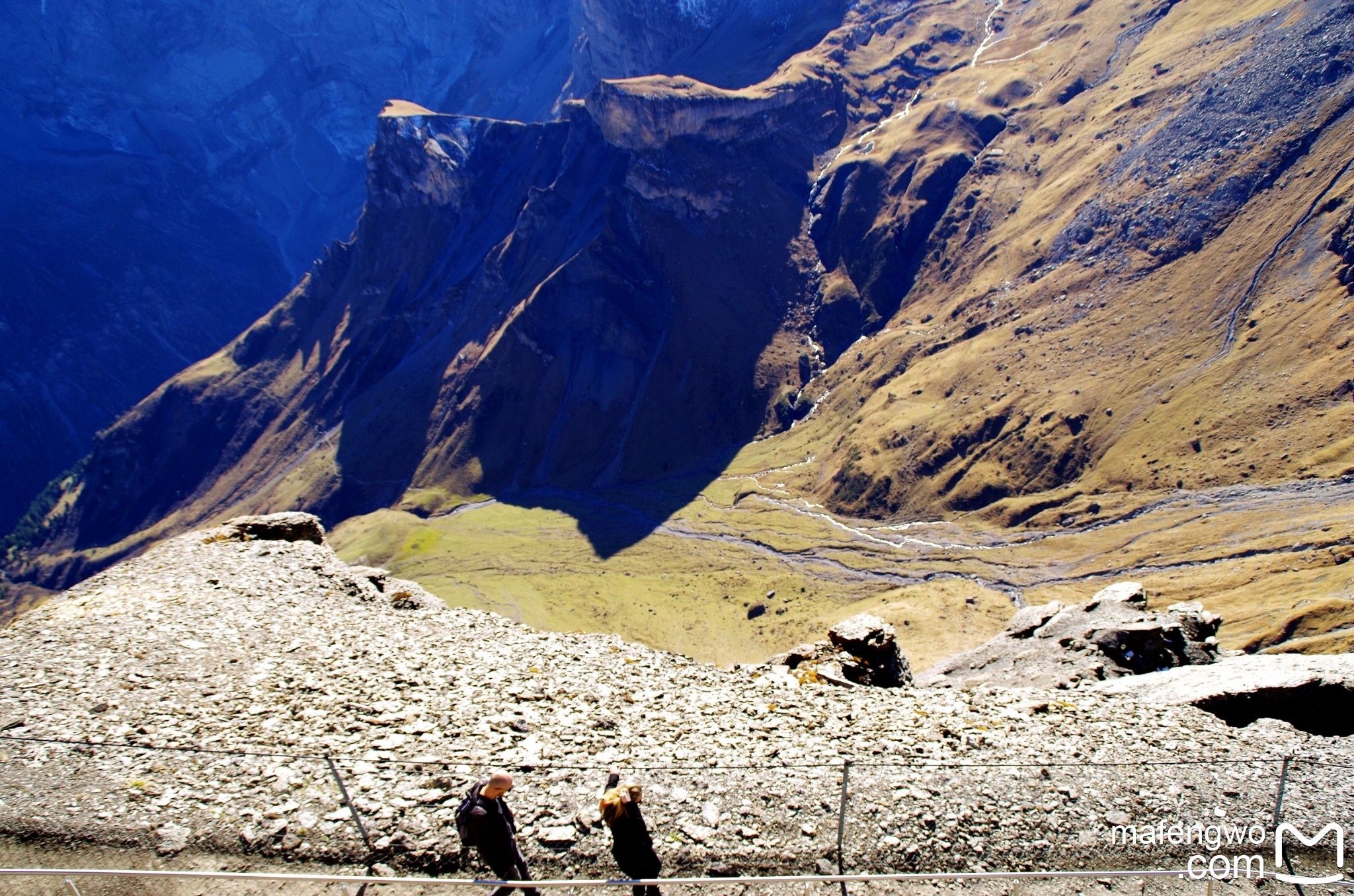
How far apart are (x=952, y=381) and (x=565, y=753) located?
124 metres

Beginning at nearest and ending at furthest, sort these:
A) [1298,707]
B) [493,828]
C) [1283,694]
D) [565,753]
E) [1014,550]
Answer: [493,828]
[565,753]
[1298,707]
[1283,694]
[1014,550]

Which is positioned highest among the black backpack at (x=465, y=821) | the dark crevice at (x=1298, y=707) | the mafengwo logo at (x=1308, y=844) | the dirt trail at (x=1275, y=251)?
the dirt trail at (x=1275, y=251)

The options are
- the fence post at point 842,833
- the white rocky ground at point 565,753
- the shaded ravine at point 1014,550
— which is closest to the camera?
the fence post at point 842,833

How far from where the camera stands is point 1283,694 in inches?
832

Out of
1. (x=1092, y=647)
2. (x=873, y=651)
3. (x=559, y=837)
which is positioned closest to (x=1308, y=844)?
(x=559, y=837)

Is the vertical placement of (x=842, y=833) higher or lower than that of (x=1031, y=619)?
lower

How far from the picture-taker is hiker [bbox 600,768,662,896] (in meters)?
11.5

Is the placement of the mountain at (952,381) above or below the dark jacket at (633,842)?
above

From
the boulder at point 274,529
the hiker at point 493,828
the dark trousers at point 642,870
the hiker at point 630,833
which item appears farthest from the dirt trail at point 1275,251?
the hiker at point 493,828

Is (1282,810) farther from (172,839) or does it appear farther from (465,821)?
(172,839)

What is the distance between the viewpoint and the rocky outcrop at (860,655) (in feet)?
94.8

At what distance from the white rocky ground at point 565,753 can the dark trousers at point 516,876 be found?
1406mm

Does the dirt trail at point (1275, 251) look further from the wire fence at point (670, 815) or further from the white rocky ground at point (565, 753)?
the wire fence at point (670, 815)

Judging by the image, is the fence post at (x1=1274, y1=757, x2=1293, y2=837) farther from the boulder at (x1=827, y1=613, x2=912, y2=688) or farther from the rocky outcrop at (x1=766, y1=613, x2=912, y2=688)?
the boulder at (x1=827, y1=613, x2=912, y2=688)
